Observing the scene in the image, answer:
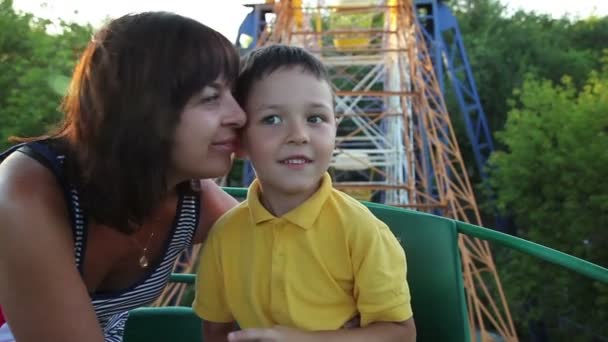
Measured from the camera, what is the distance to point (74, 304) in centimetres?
128

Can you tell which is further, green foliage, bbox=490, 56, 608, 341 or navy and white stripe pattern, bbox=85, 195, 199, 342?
green foliage, bbox=490, 56, 608, 341

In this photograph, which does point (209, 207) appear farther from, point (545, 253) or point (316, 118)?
point (545, 253)

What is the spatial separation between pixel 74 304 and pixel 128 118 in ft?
1.19

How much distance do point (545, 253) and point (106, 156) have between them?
0.94 m

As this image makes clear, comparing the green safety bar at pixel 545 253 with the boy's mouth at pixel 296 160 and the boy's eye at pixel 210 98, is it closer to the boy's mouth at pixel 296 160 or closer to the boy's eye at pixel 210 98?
the boy's mouth at pixel 296 160

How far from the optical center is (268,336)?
4.11ft

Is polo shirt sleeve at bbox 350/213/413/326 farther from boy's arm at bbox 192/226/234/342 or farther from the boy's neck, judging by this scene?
Answer: boy's arm at bbox 192/226/234/342

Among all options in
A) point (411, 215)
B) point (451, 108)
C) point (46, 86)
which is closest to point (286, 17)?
point (46, 86)

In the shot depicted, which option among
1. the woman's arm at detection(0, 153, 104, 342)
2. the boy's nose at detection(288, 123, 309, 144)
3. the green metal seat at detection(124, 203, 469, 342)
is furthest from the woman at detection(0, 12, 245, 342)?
the green metal seat at detection(124, 203, 469, 342)

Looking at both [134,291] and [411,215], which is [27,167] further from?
[411,215]

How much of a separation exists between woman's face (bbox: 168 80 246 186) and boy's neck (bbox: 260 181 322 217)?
11cm

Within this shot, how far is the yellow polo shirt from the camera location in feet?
4.22

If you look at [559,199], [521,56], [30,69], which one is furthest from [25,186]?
[521,56]

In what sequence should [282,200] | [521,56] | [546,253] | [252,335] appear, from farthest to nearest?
1. [521,56]
2. [546,253]
3. [282,200]
4. [252,335]
